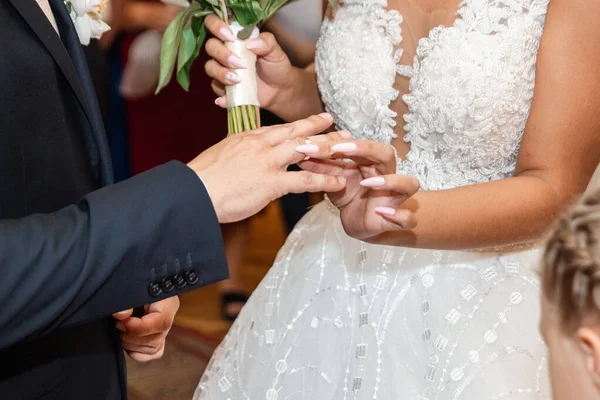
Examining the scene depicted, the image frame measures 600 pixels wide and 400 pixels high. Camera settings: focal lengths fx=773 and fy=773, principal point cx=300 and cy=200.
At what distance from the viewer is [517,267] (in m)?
1.64

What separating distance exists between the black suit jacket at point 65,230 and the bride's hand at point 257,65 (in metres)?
0.35

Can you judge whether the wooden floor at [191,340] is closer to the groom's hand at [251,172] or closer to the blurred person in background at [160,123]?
the blurred person in background at [160,123]

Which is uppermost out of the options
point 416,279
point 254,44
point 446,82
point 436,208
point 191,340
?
point 254,44

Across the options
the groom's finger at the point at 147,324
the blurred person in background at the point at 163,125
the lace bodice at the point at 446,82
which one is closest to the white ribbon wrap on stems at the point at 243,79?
the lace bodice at the point at 446,82

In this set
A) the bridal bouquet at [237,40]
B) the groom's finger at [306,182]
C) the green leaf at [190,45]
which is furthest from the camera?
the green leaf at [190,45]

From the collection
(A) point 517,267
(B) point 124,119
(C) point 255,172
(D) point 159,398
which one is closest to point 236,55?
(C) point 255,172

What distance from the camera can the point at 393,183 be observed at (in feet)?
4.56

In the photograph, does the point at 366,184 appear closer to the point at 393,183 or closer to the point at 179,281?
the point at 393,183

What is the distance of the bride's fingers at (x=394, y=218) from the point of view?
4.74ft

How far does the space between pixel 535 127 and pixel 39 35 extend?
0.96 m

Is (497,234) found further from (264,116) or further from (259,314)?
(264,116)

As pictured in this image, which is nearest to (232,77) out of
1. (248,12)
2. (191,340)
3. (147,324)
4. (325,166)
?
(248,12)

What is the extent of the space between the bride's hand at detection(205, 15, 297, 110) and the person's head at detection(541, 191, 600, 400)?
85 centimetres

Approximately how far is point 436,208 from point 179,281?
0.62 metres
